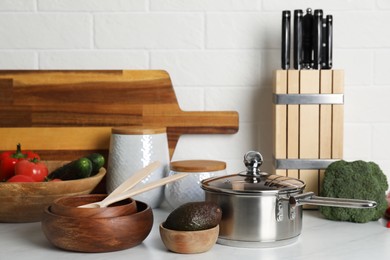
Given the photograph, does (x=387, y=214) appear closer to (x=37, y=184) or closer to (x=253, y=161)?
(x=253, y=161)

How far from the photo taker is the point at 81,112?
66.1 inches

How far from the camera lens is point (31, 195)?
1363 mm

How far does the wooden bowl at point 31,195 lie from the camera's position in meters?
1.35

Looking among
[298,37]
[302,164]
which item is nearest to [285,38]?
[298,37]

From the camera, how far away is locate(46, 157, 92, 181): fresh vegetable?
1433 mm

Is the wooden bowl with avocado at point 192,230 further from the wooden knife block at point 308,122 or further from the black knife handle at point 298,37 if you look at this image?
the black knife handle at point 298,37

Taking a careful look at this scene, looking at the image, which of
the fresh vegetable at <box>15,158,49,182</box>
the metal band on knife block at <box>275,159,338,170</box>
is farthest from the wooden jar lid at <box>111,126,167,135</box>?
the metal band on knife block at <box>275,159,338,170</box>

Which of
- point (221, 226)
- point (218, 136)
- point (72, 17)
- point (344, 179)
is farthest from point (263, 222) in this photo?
point (72, 17)

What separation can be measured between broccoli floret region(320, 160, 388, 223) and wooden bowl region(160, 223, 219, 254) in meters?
0.39

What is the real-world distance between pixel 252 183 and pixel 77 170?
44cm

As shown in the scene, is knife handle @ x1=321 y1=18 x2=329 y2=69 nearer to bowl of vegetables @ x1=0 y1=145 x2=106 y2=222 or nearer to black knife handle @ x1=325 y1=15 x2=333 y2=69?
black knife handle @ x1=325 y1=15 x2=333 y2=69

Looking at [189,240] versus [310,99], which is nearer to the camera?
[189,240]

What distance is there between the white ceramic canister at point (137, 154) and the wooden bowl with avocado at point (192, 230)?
0.37 m

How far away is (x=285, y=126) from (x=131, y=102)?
1.44ft
